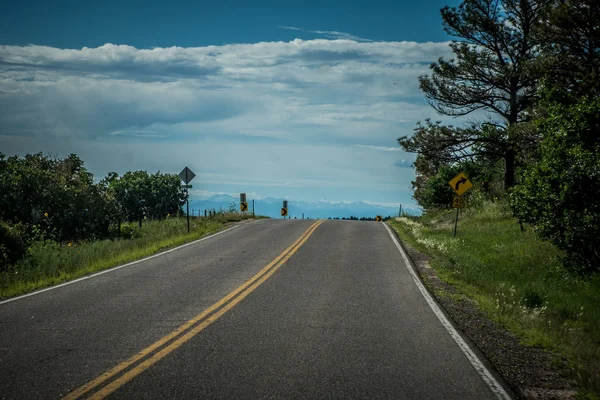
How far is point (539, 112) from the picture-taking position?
21.8 m

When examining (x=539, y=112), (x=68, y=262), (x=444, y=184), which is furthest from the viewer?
(x=444, y=184)

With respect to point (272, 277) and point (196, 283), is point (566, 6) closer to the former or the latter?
point (272, 277)

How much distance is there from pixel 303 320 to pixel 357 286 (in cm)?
344

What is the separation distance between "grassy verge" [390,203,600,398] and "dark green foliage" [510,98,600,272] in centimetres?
114

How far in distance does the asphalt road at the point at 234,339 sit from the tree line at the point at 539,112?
6.27 m

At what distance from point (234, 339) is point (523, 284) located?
11280 mm

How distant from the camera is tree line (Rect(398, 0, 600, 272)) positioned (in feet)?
51.0

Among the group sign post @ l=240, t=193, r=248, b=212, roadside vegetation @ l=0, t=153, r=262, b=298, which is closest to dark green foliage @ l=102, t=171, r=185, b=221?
roadside vegetation @ l=0, t=153, r=262, b=298

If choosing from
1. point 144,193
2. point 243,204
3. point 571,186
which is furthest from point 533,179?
point 144,193

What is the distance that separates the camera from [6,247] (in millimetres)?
17484

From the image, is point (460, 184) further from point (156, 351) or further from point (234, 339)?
point (156, 351)

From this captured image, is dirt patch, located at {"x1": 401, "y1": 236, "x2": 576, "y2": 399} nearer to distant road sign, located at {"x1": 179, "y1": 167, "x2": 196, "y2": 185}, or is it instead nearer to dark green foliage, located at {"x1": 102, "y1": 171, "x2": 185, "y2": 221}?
distant road sign, located at {"x1": 179, "y1": 167, "x2": 196, "y2": 185}

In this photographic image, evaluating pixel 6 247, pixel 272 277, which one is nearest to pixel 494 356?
pixel 272 277

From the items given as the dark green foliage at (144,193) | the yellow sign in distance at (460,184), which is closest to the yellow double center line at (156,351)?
the yellow sign in distance at (460,184)
